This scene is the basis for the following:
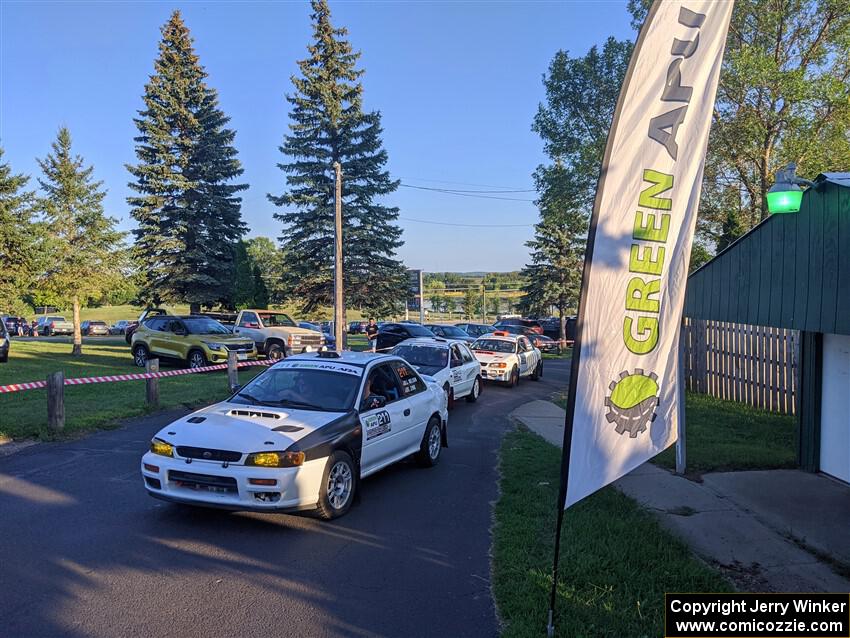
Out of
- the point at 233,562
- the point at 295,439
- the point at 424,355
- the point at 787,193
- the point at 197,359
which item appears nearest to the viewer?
the point at 233,562

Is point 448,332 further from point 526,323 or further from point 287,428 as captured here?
point 287,428

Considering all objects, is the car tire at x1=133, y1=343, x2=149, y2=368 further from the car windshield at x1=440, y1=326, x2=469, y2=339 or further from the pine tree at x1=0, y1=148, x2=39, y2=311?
the car windshield at x1=440, y1=326, x2=469, y2=339

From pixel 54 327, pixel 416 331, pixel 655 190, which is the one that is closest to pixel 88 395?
pixel 416 331

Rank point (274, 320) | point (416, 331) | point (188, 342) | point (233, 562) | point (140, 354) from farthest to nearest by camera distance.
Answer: point (416, 331) < point (274, 320) < point (140, 354) < point (188, 342) < point (233, 562)

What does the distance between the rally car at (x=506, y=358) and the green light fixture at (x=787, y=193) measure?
12.8 meters

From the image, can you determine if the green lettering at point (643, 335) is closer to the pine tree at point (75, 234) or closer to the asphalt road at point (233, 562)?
the asphalt road at point (233, 562)

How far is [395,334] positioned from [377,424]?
17.6m

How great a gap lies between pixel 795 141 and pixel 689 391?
960 centimetres

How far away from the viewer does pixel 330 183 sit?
3381 centimetres

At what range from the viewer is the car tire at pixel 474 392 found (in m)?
15.8

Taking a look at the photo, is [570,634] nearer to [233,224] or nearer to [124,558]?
[124,558]

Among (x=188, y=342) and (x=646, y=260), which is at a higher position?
(x=646, y=260)

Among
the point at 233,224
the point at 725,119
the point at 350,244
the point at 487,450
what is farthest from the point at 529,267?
the point at 487,450

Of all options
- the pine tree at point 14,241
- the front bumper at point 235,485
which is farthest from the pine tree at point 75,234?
the front bumper at point 235,485
